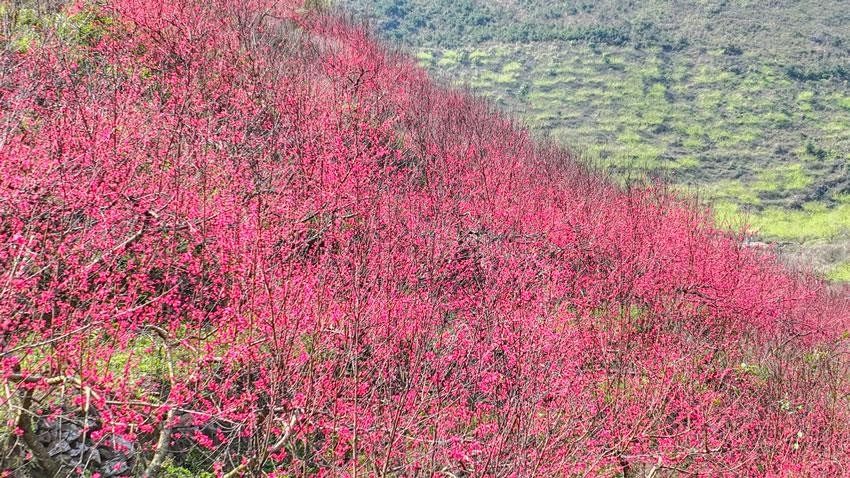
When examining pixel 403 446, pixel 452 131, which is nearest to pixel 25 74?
pixel 403 446

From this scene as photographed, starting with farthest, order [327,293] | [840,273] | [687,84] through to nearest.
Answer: [687,84] < [840,273] < [327,293]

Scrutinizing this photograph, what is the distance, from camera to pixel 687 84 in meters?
64.9

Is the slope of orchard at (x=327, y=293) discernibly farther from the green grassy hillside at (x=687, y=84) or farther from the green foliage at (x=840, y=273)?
the green grassy hillside at (x=687, y=84)

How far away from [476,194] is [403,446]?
37.4 ft

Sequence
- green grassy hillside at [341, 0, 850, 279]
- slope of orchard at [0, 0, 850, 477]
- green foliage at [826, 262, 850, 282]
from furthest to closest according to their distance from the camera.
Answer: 1. green grassy hillside at [341, 0, 850, 279]
2. green foliage at [826, 262, 850, 282]
3. slope of orchard at [0, 0, 850, 477]

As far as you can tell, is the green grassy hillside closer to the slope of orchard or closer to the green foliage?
the green foliage

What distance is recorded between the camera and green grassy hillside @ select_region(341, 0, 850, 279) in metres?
50.9

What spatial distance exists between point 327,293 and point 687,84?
225 feet

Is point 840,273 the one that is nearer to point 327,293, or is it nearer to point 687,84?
point 687,84

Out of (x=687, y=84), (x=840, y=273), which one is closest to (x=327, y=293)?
(x=840, y=273)

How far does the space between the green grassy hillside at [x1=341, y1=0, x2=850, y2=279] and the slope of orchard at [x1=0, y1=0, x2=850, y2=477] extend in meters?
29.7

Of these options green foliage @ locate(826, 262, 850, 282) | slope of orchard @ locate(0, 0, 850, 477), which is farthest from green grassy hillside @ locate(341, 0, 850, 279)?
slope of orchard @ locate(0, 0, 850, 477)

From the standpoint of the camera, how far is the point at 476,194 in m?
17.7

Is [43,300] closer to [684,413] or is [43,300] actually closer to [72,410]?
[72,410]
